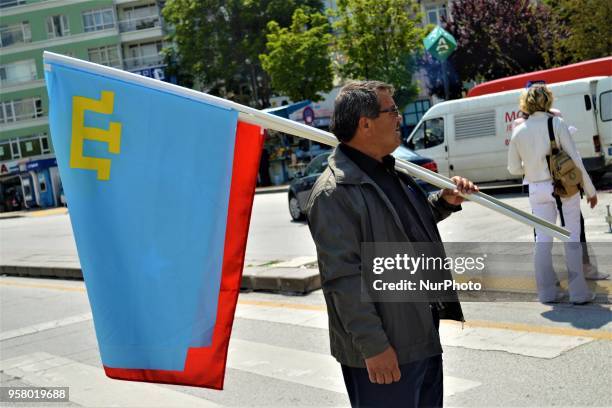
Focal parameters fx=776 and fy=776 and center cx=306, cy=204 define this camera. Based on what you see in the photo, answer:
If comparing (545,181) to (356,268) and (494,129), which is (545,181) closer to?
(356,268)

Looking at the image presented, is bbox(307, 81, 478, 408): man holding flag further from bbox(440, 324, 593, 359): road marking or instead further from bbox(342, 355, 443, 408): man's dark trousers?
bbox(440, 324, 593, 359): road marking

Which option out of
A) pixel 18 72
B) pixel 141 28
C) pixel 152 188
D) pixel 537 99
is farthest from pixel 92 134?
pixel 18 72

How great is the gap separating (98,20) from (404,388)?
199 ft

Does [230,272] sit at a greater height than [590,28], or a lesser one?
lesser

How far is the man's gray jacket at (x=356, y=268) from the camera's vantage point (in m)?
3.09

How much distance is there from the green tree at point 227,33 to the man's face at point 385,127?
4283 cm

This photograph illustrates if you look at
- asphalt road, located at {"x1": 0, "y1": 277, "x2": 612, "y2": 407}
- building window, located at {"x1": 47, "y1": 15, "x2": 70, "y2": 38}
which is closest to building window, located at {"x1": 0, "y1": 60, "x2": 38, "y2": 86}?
building window, located at {"x1": 47, "y1": 15, "x2": 70, "y2": 38}

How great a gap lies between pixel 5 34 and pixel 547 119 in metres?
61.5

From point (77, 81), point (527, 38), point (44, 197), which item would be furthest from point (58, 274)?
point (44, 197)

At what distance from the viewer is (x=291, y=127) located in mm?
3637

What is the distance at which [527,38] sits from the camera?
117 ft

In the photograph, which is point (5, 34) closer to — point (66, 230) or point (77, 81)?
point (66, 230)

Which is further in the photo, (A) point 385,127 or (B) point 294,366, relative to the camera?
(B) point 294,366

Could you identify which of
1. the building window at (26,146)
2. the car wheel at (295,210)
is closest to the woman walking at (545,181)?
the car wheel at (295,210)
